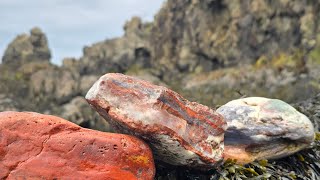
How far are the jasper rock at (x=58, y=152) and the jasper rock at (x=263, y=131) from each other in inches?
76.7

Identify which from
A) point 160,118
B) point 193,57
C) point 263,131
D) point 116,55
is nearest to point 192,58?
point 193,57

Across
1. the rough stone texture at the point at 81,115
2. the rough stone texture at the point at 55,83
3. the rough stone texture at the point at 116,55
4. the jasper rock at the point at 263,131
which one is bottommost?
the rough stone texture at the point at 81,115

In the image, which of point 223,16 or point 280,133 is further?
point 223,16

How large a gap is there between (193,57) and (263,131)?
6832 cm

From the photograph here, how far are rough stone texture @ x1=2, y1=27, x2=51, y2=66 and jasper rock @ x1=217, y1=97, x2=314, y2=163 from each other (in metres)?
82.8

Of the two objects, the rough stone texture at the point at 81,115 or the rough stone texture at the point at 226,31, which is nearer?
the rough stone texture at the point at 81,115

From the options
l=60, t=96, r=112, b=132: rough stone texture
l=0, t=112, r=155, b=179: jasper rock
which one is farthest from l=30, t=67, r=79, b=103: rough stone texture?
l=0, t=112, r=155, b=179: jasper rock

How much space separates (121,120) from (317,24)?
5382 cm

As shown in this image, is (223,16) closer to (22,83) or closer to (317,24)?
(317,24)

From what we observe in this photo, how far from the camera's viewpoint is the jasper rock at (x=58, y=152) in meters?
5.30

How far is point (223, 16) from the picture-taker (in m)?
70.5

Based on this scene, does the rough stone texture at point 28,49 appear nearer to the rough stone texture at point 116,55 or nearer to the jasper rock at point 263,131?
the rough stone texture at point 116,55

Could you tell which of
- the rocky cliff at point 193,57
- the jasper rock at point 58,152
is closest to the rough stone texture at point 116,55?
the rocky cliff at point 193,57

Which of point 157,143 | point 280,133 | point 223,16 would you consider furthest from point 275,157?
point 223,16
